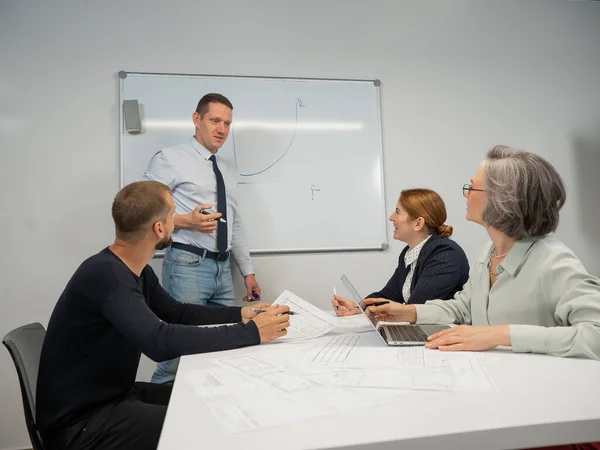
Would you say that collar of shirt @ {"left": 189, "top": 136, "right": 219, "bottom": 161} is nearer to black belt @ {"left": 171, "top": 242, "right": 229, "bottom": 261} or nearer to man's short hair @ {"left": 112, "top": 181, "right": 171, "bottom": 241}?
black belt @ {"left": 171, "top": 242, "right": 229, "bottom": 261}

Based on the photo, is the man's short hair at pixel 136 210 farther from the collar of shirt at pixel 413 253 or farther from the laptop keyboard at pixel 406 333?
the collar of shirt at pixel 413 253

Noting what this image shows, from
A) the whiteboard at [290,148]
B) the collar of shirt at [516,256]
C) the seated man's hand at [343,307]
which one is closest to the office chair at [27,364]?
the seated man's hand at [343,307]

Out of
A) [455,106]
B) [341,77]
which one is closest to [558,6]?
[455,106]

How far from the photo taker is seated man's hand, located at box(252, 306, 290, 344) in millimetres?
1211

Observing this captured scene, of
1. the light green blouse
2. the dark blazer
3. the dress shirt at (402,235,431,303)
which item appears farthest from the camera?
the dress shirt at (402,235,431,303)

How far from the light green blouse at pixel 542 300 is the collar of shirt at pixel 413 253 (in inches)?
19.6

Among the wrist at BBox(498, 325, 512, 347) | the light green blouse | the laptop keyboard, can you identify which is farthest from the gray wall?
the wrist at BBox(498, 325, 512, 347)

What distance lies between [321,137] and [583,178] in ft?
6.04

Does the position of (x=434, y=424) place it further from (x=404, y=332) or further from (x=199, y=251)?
(x=199, y=251)

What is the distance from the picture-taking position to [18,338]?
1.17 m

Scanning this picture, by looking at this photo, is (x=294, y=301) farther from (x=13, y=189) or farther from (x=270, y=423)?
(x=13, y=189)

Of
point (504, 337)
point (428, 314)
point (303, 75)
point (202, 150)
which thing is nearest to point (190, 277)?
point (202, 150)

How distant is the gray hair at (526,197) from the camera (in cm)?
125

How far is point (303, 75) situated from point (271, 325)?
1957 millimetres
